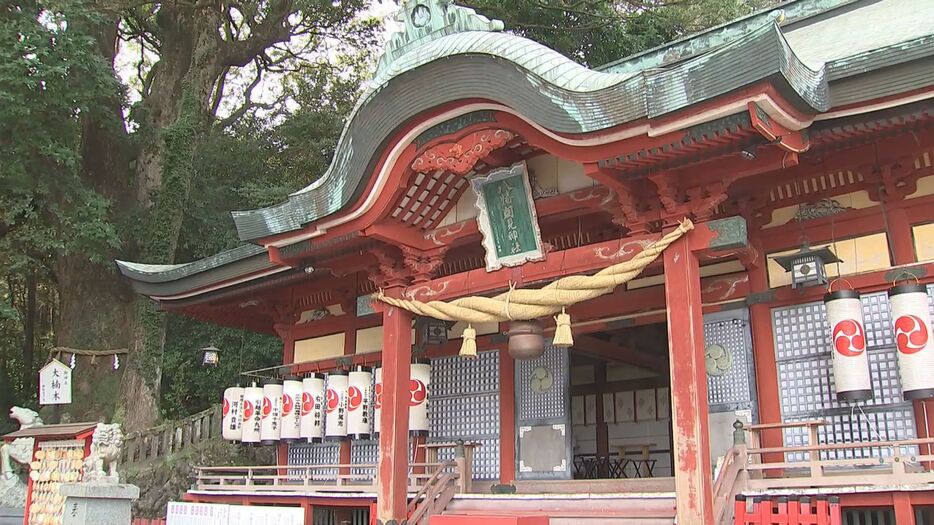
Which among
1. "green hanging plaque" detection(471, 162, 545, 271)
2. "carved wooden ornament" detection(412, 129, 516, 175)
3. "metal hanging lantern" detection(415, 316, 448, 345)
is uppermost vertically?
"carved wooden ornament" detection(412, 129, 516, 175)

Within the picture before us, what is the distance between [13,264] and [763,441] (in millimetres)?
15277

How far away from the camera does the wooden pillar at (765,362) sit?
23.6 feet

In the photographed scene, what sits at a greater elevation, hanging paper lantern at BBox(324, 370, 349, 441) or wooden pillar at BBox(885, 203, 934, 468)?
wooden pillar at BBox(885, 203, 934, 468)

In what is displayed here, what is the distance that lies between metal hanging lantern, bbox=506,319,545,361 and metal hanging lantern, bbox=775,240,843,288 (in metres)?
2.38

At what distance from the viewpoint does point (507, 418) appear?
9.28m

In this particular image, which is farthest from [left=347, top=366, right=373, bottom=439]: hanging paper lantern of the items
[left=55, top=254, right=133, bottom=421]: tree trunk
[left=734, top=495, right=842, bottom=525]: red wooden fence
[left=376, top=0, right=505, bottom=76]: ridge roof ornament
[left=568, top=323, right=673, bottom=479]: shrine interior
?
[left=55, top=254, right=133, bottom=421]: tree trunk

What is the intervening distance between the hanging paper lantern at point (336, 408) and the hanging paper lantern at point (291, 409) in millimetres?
614

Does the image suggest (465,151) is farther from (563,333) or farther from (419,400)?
(419,400)

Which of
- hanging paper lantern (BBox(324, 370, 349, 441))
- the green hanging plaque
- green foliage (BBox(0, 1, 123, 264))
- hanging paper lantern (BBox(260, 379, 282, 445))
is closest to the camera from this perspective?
the green hanging plaque

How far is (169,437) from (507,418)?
8605 millimetres

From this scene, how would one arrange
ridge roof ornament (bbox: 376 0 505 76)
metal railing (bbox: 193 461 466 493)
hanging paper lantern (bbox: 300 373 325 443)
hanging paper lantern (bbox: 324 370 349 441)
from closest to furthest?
ridge roof ornament (bbox: 376 0 505 76)
metal railing (bbox: 193 461 466 493)
hanging paper lantern (bbox: 324 370 349 441)
hanging paper lantern (bbox: 300 373 325 443)

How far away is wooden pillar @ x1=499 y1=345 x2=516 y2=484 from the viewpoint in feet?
29.8

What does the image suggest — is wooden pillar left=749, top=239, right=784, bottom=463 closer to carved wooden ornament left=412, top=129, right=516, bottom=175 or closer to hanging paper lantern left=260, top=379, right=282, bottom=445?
carved wooden ornament left=412, top=129, right=516, bottom=175

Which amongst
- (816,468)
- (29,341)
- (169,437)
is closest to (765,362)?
(816,468)
